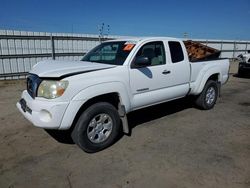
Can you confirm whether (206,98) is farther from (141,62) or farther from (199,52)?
(141,62)

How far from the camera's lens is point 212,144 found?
4.23 metres

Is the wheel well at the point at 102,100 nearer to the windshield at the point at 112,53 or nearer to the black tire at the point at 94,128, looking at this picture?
the black tire at the point at 94,128

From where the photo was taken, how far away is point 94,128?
390 centimetres

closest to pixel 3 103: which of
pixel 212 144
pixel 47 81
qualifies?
pixel 47 81

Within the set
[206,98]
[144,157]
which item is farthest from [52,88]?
[206,98]

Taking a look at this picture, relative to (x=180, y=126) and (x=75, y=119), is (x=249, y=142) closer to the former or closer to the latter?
(x=180, y=126)

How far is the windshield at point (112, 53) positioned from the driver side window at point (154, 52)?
250 mm

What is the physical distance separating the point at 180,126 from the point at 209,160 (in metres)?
1.52

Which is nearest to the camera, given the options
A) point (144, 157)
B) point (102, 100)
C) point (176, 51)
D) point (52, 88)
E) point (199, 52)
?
point (52, 88)

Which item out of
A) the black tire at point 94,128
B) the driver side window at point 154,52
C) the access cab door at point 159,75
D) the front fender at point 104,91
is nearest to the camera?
the front fender at point 104,91

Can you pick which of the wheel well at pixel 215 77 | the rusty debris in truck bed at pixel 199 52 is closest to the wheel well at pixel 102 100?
the rusty debris in truck bed at pixel 199 52

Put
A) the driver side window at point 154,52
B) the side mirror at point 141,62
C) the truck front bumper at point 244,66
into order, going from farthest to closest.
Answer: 1. the truck front bumper at point 244,66
2. the driver side window at point 154,52
3. the side mirror at point 141,62

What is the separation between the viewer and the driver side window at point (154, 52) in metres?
4.63

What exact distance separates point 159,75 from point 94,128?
5.66ft
